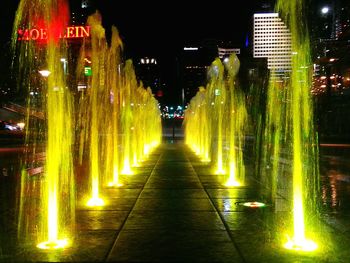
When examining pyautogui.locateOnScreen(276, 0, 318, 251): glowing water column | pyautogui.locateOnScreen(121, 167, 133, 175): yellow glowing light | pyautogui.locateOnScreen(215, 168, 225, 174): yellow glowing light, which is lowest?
pyautogui.locateOnScreen(215, 168, 225, 174): yellow glowing light

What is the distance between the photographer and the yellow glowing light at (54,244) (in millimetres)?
6156

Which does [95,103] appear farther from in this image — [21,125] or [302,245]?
[21,125]

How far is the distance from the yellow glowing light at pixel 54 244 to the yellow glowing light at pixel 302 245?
271 centimetres

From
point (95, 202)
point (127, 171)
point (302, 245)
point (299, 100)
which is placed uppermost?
point (299, 100)

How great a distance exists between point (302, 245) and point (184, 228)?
1.68 m

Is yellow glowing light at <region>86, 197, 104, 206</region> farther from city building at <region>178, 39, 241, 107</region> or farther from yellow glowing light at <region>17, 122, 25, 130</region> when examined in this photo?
city building at <region>178, 39, 241, 107</region>

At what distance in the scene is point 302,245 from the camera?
20.6 ft

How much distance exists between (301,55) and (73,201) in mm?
5137

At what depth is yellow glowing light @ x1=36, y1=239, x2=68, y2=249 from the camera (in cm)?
616

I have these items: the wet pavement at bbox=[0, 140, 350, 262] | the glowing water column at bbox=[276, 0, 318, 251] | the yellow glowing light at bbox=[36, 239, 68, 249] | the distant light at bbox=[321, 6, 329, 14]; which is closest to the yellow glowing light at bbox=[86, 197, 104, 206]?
the wet pavement at bbox=[0, 140, 350, 262]

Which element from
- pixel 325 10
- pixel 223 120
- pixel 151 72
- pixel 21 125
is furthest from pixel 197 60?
pixel 223 120

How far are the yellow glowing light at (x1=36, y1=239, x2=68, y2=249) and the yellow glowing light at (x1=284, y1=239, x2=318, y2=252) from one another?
2709 millimetres

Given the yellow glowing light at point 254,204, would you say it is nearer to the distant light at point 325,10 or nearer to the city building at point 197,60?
the distant light at point 325,10

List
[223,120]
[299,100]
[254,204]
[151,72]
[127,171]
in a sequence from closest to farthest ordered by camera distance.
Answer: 1. [299,100]
2. [254,204]
3. [127,171]
4. [223,120]
5. [151,72]
